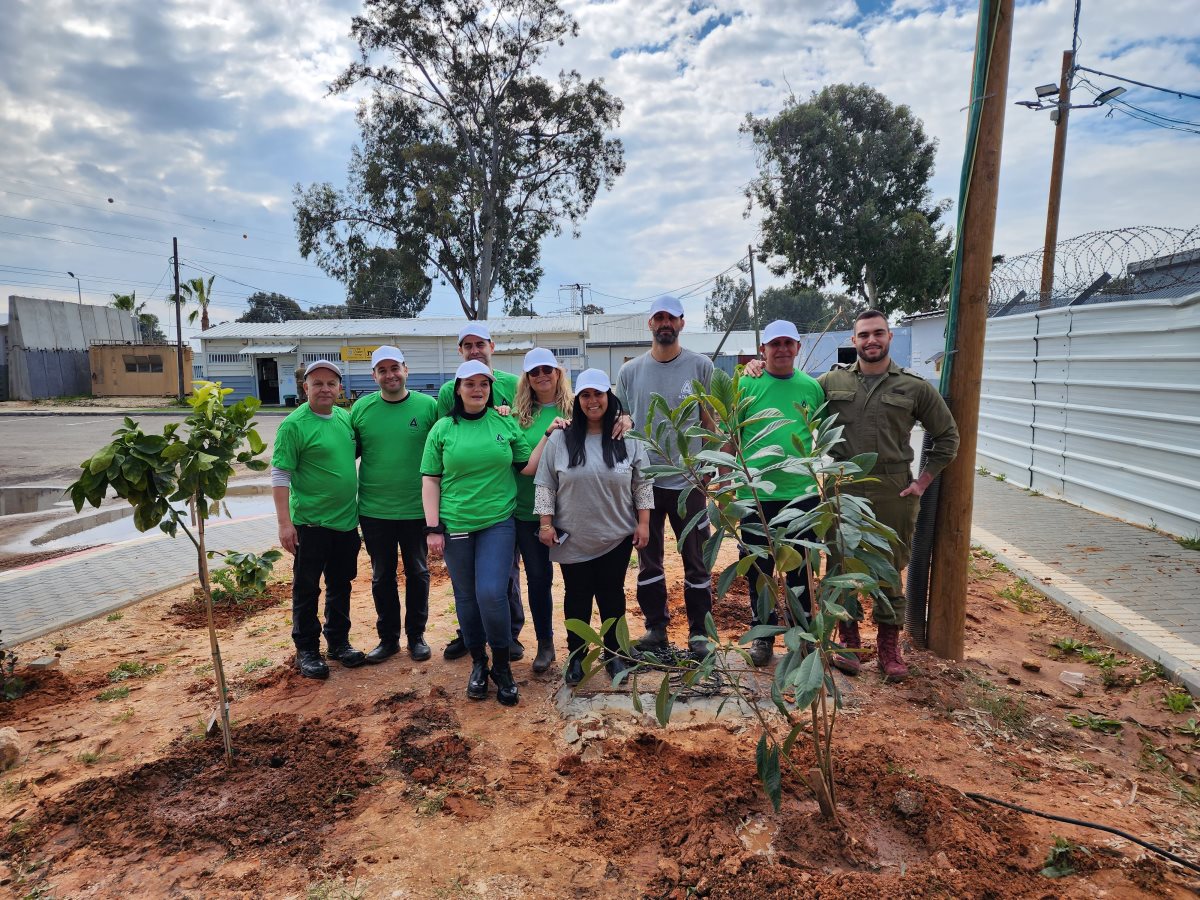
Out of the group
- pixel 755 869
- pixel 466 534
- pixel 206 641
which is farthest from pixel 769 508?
pixel 206 641

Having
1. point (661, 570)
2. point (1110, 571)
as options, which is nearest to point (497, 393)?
point (661, 570)

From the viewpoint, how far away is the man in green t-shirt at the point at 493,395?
4262 millimetres

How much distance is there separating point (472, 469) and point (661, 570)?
4.16ft

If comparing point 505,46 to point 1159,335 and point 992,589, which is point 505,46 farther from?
point 992,589

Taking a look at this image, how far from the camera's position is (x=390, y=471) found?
13.8ft

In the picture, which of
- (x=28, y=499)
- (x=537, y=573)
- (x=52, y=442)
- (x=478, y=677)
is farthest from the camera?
(x=52, y=442)

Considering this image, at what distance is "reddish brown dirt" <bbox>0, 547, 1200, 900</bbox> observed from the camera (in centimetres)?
241

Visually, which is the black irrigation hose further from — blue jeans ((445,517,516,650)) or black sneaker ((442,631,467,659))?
black sneaker ((442,631,467,659))

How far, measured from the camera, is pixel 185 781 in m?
3.13

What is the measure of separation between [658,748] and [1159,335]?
6.70m

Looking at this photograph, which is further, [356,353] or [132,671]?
[356,353]

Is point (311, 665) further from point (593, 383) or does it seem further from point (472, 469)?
point (593, 383)

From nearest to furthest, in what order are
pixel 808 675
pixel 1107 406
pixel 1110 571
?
pixel 808 675 < pixel 1110 571 < pixel 1107 406

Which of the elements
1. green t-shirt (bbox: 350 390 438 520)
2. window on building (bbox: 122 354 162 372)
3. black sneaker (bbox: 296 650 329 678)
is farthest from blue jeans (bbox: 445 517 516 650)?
window on building (bbox: 122 354 162 372)
